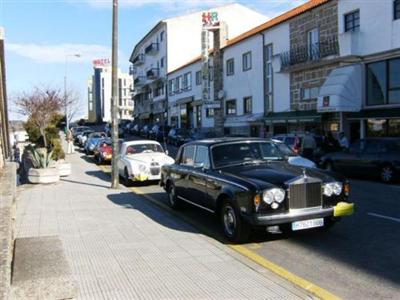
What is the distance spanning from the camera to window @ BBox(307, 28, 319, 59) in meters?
28.4

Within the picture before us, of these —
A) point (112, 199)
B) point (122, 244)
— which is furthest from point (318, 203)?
point (112, 199)

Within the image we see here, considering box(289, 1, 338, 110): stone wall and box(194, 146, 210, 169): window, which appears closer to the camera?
box(194, 146, 210, 169): window

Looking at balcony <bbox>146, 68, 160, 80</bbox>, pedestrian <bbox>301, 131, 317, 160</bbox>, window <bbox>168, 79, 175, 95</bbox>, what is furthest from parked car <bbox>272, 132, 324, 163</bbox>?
balcony <bbox>146, 68, 160, 80</bbox>

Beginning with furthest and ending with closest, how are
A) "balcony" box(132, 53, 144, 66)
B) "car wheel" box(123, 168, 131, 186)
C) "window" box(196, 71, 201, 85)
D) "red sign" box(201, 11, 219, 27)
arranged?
"balcony" box(132, 53, 144, 66) < "window" box(196, 71, 201, 85) < "red sign" box(201, 11, 219, 27) < "car wheel" box(123, 168, 131, 186)

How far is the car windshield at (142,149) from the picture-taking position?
709 inches

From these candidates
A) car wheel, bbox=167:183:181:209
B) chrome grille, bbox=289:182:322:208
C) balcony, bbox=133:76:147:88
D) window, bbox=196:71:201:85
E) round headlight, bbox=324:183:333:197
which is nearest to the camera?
chrome grille, bbox=289:182:322:208

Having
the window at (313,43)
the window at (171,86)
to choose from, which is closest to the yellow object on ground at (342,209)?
the window at (313,43)

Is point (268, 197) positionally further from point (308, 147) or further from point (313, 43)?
point (313, 43)

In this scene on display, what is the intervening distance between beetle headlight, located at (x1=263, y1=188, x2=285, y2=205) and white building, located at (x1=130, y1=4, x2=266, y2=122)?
44.7 metres

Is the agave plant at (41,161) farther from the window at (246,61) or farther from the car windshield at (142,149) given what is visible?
the window at (246,61)

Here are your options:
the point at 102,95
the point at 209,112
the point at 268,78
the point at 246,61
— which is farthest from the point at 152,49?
the point at 102,95

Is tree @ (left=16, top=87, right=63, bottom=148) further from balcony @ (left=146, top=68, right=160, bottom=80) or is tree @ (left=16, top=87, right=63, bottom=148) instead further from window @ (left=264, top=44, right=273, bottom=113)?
balcony @ (left=146, top=68, right=160, bottom=80)

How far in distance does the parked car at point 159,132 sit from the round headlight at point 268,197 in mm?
39424

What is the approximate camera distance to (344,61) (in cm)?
2620
